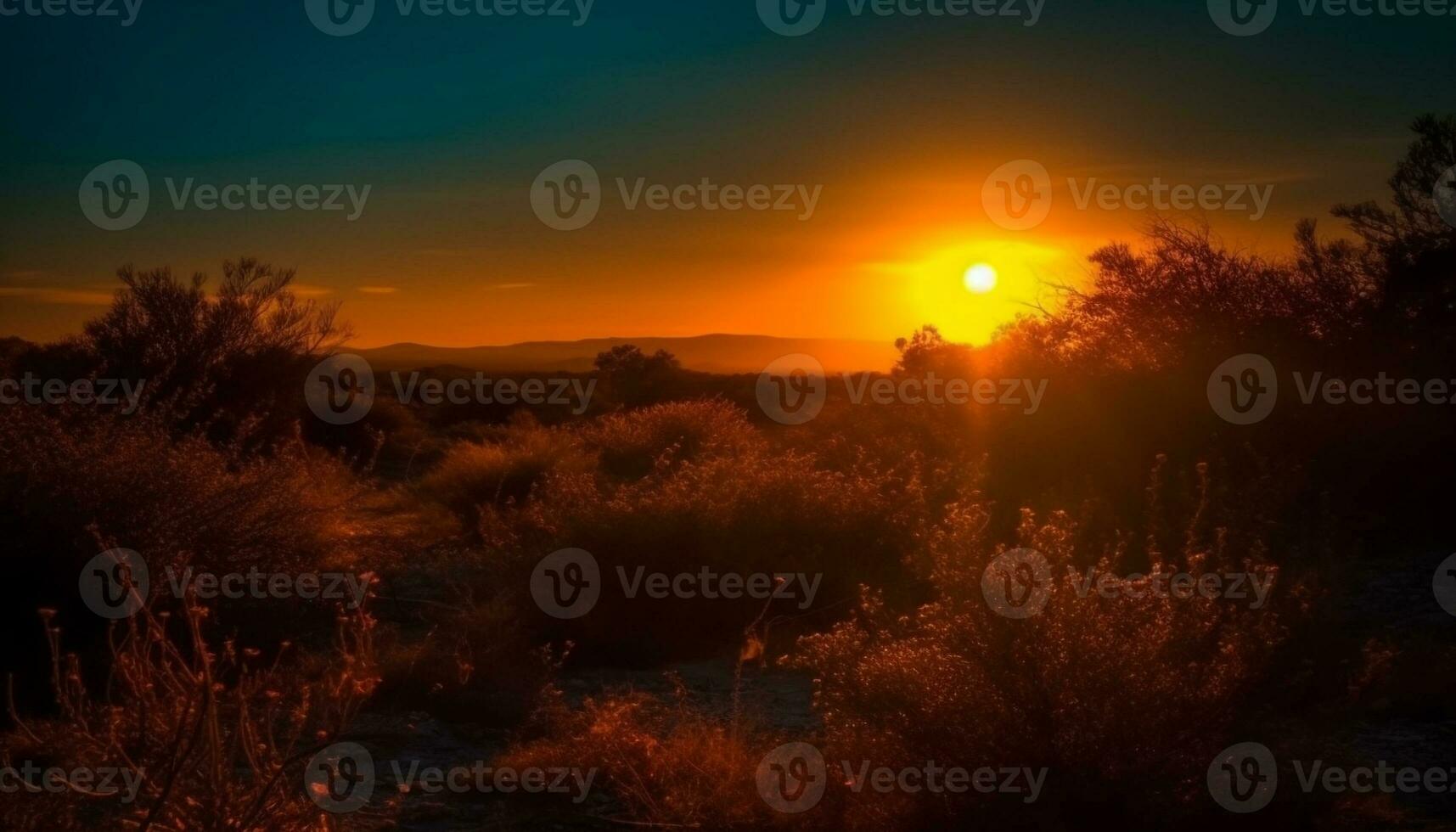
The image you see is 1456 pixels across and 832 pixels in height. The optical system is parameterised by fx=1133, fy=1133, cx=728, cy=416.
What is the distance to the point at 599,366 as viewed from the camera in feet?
124

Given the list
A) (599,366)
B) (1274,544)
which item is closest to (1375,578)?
(1274,544)

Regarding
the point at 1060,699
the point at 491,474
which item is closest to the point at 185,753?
the point at 1060,699

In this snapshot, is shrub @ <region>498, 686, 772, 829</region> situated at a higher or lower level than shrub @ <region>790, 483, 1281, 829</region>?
lower

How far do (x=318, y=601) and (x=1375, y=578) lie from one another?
25.7 feet

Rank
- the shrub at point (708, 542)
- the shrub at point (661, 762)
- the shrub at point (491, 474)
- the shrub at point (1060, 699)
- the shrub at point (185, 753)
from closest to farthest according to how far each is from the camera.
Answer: the shrub at point (185, 753)
the shrub at point (1060, 699)
the shrub at point (661, 762)
the shrub at point (708, 542)
the shrub at point (491, 474)

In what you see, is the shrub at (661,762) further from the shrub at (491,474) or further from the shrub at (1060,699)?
the shrub at (491,474)

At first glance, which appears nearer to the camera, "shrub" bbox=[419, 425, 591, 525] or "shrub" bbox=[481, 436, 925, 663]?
"shrub" bbox=[481, 436, 925, 663]

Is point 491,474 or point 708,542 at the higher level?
point 491,474

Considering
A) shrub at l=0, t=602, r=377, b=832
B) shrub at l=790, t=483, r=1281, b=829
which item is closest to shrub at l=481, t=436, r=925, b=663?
shrub at l=790, t=483, r=1281, b=829

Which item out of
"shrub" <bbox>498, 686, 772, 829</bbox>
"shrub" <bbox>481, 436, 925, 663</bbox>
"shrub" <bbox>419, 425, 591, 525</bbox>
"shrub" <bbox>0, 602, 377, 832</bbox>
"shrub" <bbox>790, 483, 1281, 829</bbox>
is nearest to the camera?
"shrub" <bbox>0, 602, 377, 832</bbox>

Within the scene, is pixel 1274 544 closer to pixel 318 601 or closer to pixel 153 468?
pixel 318 601

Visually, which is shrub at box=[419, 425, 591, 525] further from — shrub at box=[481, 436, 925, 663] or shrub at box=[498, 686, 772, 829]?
shrub at box=[498, 686, 772, 829]

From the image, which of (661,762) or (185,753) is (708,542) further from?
(185,753)

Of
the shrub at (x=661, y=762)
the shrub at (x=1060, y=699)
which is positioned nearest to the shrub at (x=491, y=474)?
the shrub at (x=661, y=762)
